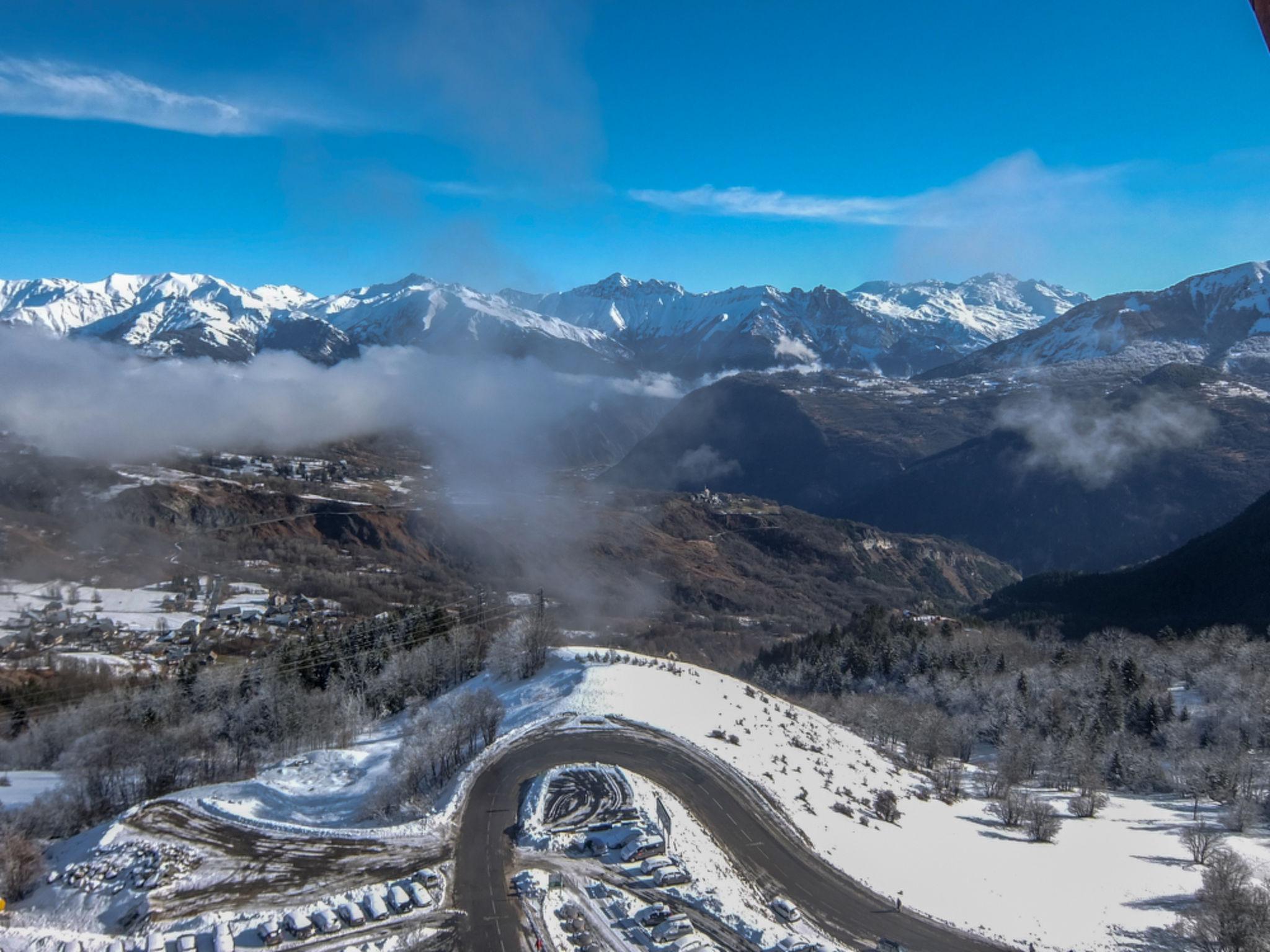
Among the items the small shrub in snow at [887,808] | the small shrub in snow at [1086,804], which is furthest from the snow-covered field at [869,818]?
the small shrub in snow at [1086,804]

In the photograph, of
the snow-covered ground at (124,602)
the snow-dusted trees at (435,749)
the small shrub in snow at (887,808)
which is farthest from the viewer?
the snow-covered ground at (124,602)

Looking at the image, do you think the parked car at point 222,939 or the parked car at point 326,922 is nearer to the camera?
the parked car at point 222,939

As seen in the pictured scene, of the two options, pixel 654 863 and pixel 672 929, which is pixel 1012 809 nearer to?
pixel 654 863

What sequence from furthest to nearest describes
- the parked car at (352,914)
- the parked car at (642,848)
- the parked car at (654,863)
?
the parked car at (642,848) → the parked car at (654,863) → the parked car at (352,914)

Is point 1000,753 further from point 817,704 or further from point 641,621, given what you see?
point 641,621

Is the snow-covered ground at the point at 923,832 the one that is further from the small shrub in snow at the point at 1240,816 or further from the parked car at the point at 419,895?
the parked car at the point at 419,895

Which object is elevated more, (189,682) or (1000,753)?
(189,682)

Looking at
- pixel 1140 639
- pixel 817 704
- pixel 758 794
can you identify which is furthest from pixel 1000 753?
pixel 1140 639

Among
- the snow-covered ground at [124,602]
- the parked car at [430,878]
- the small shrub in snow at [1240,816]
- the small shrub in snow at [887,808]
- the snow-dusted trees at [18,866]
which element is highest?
the snow-covered ground at [124,602]
